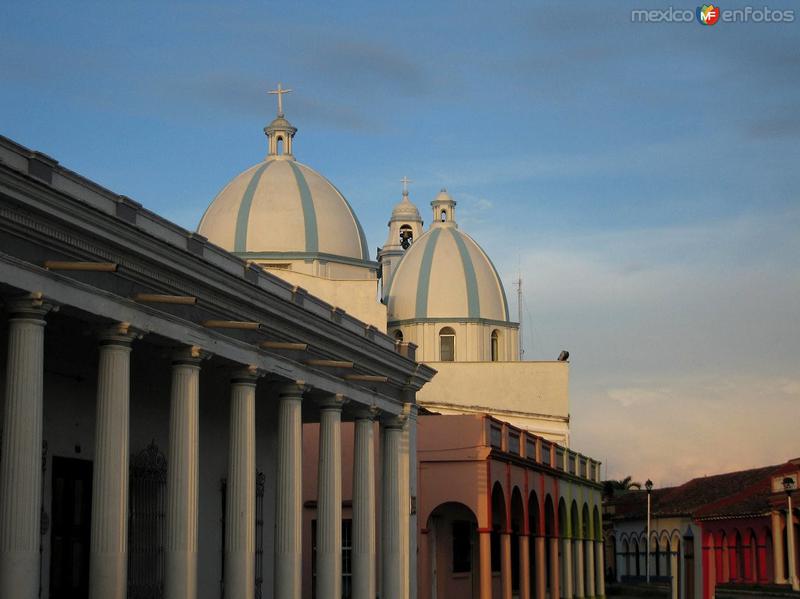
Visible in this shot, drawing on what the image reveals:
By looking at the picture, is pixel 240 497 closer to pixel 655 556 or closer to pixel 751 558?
pixel 751 558

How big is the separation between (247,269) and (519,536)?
19.4m

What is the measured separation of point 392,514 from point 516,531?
11.1 meters

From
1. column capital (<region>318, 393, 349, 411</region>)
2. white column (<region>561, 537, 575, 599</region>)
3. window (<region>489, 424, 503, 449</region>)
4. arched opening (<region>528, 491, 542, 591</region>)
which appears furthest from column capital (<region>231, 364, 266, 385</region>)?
white column (<region>561, 537, 575, 599</region>)

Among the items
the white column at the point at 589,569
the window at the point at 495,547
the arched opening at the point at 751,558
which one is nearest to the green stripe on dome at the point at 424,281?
the white column at the point at 589,569

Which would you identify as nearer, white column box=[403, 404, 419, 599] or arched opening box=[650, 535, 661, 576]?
white column box=[403, 404, 419, 599]

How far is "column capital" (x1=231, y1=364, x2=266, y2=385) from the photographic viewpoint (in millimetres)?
23844

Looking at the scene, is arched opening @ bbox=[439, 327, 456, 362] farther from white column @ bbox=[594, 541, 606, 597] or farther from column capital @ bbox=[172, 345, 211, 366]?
column capital @ bbox=[172, 345, 211, 366]

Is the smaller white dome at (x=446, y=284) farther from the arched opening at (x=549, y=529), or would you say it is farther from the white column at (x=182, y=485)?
the white column at (x=182, y=485)

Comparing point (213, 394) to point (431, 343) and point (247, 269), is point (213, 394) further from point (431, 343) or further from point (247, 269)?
point (431, 343)

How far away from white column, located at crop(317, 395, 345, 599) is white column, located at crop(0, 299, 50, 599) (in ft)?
34.5

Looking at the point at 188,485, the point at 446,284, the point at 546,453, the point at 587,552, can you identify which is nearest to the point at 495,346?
the point at 446,284

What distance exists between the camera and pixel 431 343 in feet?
187

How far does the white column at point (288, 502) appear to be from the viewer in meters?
25.5

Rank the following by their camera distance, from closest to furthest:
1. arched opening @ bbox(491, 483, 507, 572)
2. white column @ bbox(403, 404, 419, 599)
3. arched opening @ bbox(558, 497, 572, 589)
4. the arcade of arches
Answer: white column @ bbox(403, 404, 419, 599)
the arcade of arches
arched opening @ bbox(491, 483, 507, 572)
arched opening @ bbox(558, 497, 572, 589)
